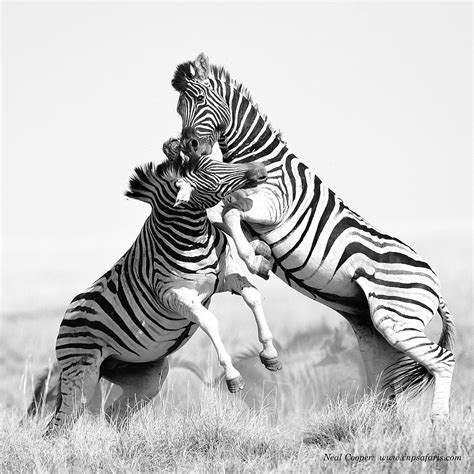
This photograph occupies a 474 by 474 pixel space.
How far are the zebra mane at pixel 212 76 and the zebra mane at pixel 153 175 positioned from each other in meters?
0.89

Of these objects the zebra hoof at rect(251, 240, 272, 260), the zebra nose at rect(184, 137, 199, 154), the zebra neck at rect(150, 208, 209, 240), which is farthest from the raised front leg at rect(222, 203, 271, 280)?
the zebra nose at rect(184, 137, 199, 154)

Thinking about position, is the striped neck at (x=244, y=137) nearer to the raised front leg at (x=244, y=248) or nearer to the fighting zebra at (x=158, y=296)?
the fighting zebra at (x=158, y=296)

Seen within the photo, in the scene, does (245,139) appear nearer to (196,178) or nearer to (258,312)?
(196,178)

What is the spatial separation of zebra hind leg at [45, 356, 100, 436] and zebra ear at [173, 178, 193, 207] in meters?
2.53

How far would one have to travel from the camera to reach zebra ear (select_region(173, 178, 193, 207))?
33.2 ft

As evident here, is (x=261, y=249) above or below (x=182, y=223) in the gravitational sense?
below

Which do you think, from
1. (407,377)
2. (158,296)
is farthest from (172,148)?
(407,377)

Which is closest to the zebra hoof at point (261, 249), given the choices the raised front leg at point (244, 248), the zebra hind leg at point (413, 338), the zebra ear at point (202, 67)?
the raised front leg at point (244, 248)

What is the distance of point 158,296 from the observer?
10688mm

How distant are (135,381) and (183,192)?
115 inches

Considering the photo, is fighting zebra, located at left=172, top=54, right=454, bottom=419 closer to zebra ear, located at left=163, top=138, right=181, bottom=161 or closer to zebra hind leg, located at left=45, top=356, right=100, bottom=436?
zebra ear, located at left=163, top=138, right=181, bottom=161

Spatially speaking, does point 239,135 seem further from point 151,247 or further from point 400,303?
point 400,303

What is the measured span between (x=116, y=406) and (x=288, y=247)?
3263mm

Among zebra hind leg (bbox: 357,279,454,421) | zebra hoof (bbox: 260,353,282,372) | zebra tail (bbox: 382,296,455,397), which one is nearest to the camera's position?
zebra hoof (bbox: 260,353,282,372)
